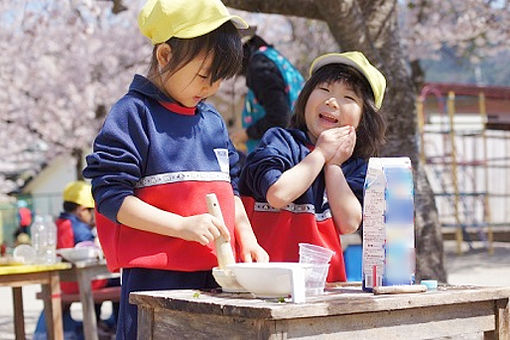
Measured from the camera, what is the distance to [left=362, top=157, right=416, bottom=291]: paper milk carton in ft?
7.31

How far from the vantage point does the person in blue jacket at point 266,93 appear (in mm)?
4543

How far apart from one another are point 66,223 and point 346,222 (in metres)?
4.05

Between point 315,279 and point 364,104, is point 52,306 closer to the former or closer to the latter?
point 364,104

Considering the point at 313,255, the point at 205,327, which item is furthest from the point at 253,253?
the point at 205,327

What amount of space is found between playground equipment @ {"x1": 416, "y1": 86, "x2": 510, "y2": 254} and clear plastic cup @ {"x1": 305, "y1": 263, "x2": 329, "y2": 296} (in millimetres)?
6239

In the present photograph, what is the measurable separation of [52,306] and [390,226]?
3323 mm

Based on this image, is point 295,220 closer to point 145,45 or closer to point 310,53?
point 310,53

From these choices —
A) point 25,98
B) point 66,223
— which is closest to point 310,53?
point 25,98

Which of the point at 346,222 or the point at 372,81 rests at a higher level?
the point at 372,81

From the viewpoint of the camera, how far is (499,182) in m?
20.7

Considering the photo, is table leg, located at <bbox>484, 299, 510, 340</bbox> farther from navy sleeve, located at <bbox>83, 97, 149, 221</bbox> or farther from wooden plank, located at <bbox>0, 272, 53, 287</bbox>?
wooden plank, located at <bbox>0, 272, 53, 287</bbox>

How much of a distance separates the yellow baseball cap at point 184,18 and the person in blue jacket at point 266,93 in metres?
1.99

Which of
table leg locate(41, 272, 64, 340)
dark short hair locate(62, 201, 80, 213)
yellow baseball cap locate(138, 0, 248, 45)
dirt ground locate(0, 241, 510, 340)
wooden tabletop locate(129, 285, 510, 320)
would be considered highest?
yellow baseball cap locate(138, 0, 248, 45)

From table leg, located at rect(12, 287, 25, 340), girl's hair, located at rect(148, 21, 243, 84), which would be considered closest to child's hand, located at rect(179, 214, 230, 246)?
girl's hair, located at rect(148, 21, 243, 84)
